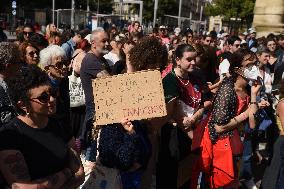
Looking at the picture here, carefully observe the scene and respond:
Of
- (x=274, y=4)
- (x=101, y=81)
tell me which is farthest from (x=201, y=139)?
(x=274, y=4)

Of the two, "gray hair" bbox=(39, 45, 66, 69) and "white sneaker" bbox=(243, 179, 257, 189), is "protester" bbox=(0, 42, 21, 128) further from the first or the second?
"white sneaker" bbox=(243, 179, 257, 189)

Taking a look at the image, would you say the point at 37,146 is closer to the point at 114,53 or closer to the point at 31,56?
the point at 31,56

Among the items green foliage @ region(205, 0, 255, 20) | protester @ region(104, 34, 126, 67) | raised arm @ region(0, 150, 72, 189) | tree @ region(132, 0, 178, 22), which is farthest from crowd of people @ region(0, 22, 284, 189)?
tree @ region(132, 0, 178, 22)

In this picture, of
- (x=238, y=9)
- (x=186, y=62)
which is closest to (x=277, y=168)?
(x=186, y=62)

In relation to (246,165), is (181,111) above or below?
above

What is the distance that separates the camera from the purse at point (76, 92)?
5340 mm

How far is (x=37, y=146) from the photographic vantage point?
2.68 metres

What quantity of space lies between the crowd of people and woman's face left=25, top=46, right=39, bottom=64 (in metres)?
0.01

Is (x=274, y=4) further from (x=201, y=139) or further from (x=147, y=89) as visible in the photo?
(x=147, y=89)

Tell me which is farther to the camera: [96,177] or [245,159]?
[245,159]

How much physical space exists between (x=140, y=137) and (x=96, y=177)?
435 mm

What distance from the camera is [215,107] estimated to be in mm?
4277

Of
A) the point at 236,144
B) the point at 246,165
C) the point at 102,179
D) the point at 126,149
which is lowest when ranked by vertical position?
the point at 246,165

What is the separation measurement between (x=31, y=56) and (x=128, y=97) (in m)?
2.10
